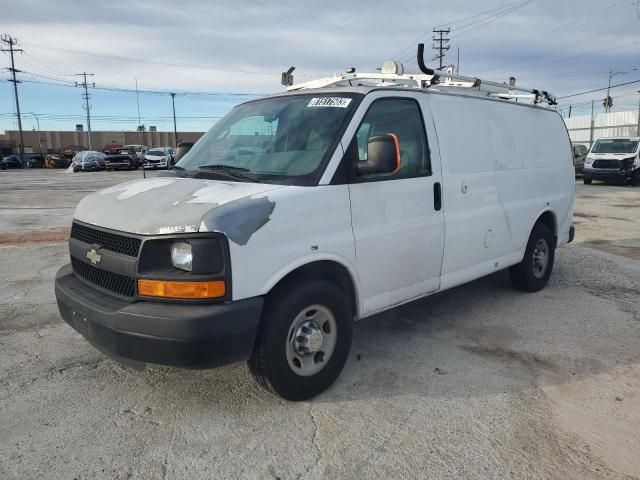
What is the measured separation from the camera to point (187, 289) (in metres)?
A: 2.96

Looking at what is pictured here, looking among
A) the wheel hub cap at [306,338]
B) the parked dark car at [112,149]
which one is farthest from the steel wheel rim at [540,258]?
the parked dark car at [112,149]

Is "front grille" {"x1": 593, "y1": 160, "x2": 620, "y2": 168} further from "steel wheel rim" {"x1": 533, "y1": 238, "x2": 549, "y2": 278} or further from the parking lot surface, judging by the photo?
the parking lot surface

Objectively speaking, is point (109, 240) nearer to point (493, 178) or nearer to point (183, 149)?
point (183, 149)

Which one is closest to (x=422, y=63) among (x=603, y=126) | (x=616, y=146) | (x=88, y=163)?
(x=616, y=146)

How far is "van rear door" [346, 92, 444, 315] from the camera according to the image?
3.71 m

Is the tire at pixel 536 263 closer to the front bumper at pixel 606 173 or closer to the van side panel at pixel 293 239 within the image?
the van side panel at pixel 293 239

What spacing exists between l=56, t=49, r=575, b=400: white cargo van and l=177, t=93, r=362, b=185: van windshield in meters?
0.01

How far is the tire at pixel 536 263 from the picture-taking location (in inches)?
227

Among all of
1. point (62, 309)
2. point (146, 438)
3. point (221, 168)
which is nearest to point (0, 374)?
point (62, 309)

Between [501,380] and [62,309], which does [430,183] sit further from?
[62,309]

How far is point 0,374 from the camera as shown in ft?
12.9

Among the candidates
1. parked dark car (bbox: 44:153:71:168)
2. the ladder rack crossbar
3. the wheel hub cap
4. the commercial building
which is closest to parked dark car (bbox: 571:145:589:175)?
the ladder rack crossbar

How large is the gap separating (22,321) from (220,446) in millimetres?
3069

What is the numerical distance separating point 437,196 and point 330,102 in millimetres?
1141
